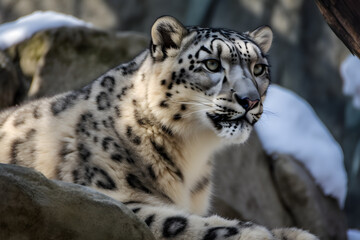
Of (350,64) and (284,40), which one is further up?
(284,40)

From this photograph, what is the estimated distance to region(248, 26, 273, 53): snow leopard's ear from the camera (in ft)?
11.1

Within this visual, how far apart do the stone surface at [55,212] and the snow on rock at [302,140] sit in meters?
3.96

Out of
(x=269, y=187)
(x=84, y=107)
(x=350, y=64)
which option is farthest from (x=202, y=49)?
(x=350, y=64)

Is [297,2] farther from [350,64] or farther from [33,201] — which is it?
[33,201]

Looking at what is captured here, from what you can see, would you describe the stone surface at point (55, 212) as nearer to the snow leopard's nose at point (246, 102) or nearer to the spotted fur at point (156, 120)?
the spotted fur at point (156, 120)

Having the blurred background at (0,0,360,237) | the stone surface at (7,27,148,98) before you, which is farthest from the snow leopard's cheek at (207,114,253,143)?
the blurred background at (0,0,360,237)

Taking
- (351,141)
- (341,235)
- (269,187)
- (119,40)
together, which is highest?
(119,40)

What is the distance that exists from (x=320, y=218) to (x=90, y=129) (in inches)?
132

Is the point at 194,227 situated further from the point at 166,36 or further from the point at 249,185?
the point at 249,185

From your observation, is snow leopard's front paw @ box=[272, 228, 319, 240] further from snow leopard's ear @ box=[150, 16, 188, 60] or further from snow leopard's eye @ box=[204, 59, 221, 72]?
snow leopard's ear @ box=[150, 16, 188, 60]

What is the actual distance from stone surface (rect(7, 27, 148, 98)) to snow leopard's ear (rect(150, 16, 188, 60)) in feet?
7.88

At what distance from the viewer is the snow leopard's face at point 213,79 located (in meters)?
2.80

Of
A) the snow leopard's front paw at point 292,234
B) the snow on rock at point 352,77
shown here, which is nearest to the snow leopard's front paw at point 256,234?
the snow leopard's front paw at point 292,234

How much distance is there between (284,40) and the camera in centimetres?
904
